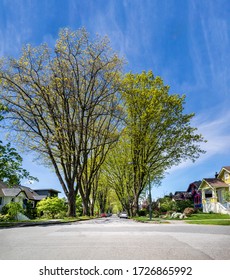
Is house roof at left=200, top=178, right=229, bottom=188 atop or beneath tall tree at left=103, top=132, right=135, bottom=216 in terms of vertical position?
beneath

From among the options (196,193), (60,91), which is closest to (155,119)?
(60,91)

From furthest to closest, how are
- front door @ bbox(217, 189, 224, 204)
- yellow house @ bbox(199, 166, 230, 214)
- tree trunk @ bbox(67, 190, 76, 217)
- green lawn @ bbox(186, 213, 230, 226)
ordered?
1. front door @ bbox(217, 189, 224, 204)
2. yellow house @ bbox(199, 166, 230, 214)
3. tree trunk @ bbox(67, 190, 76, 217)
4. green lawn @ bbox(186, 213, 230, 226)

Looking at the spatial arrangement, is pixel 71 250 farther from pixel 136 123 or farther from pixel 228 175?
pixel 228 175

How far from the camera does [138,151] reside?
40188 mm

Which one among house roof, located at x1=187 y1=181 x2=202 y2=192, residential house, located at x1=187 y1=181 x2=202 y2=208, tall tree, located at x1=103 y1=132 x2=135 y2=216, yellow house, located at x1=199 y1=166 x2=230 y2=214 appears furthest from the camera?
house roof, located at x1=187 y1=181 x2=202 y2=192

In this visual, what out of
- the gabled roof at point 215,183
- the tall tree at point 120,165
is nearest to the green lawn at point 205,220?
the tall tree at point 120,165

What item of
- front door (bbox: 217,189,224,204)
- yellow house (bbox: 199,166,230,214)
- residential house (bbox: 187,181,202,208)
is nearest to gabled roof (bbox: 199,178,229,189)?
yellow house (bbox: 199,166,230,214)

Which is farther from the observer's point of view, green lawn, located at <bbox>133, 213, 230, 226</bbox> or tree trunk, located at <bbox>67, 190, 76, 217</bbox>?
tree trunk, located at <bbox>67, 190, 76, 217</bbox>

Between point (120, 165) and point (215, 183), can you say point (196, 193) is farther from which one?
point (120, 165)

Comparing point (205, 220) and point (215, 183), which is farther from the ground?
point (215, 183)

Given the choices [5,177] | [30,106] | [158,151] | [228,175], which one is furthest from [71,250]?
[228,175]

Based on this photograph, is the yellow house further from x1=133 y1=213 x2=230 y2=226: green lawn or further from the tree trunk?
the tree trunk

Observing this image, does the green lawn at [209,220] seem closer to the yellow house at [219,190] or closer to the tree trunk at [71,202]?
the tree trunk at [71,202]
